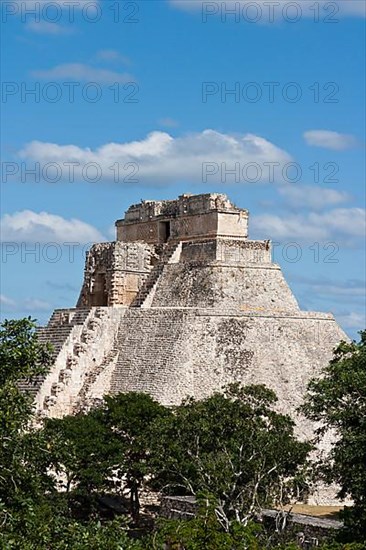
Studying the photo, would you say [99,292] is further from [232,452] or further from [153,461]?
[232,452]

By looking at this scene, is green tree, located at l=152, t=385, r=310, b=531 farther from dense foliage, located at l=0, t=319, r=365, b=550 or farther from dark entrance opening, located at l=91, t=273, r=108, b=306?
dark entrance opening, located at l=91, t=273, r=108, b=306

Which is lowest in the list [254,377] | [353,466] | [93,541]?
[93,541]

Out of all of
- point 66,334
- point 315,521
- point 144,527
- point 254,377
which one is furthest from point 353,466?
point 66,334

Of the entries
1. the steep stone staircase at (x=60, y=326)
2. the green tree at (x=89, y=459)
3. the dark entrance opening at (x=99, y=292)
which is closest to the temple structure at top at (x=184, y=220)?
the dark entrance opening at (x=99, y=292)

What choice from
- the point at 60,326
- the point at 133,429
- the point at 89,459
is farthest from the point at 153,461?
the point at 60,326

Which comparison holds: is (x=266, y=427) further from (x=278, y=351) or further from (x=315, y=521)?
(x=278, y=351)

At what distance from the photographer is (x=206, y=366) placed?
35.2 meters

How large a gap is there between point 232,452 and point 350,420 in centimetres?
468

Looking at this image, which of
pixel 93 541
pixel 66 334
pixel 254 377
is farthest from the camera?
pixel 66 334

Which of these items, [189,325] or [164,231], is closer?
[189,325]

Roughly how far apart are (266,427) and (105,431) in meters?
5.36

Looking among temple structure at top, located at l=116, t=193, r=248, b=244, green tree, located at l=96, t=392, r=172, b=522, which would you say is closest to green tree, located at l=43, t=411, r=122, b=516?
green tree, located at l=96, t=392, r=172, b=522

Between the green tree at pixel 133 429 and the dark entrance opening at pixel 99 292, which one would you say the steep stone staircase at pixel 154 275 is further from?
the green tree at pixel 133 429

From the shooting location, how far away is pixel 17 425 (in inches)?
655
